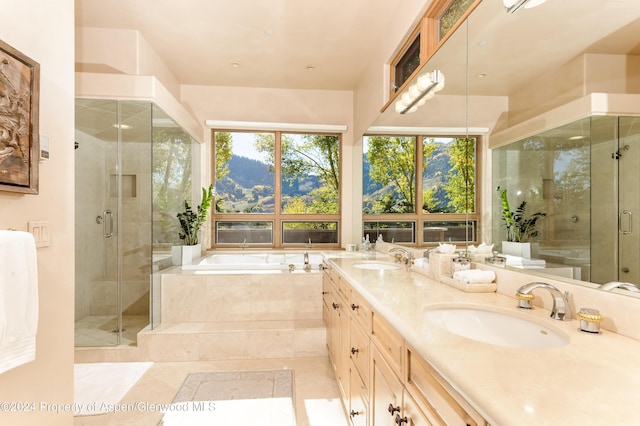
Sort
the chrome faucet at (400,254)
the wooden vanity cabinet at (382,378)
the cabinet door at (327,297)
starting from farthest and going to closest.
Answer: the cabinet door at (327,297) < the chrome faucet at (400,254) < the wooden vanity cabinet at (382,378)

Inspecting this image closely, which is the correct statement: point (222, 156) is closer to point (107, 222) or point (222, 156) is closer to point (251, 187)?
point (251, 187)

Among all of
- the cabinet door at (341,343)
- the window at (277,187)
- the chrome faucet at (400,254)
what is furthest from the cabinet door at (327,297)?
the window at (277,187)

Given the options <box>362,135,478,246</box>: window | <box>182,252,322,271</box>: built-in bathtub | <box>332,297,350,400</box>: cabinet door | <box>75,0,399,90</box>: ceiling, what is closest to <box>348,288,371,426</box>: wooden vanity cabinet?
<box>332,297,350,400</box>: cabinet door

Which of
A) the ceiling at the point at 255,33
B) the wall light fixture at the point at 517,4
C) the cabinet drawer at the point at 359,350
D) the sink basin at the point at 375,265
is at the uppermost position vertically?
the ceiling at the point at 255,33

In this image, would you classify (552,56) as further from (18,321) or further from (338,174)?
(338,174)

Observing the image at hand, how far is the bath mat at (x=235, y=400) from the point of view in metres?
1.96

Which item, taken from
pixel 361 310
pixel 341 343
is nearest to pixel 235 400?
pixel 341 343

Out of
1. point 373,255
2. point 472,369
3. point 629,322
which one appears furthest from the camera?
point 373,255

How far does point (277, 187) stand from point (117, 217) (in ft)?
5.97

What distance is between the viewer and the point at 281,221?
4.19m

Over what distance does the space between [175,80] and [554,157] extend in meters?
3.85

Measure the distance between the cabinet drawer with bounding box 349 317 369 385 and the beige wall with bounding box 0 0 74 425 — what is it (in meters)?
1.39

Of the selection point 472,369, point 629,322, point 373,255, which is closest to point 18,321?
point 472,369

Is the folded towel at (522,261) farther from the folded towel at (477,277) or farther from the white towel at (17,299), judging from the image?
the white towel at (17,299)
